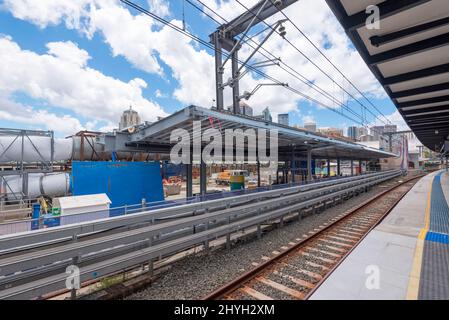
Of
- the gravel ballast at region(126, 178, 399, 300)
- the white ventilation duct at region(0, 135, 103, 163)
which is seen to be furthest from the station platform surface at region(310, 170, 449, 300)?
the white ventilation duct at region(0, 135, 103, 163)

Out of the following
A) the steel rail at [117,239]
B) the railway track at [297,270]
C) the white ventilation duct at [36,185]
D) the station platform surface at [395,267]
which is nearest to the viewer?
the steel rail at [117,239]

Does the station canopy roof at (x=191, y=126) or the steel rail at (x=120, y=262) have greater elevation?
the station canopy roof at (x=191, y=126)

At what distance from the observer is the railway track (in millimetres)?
3545

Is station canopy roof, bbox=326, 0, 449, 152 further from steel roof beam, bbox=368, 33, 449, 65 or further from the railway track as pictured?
the railway track

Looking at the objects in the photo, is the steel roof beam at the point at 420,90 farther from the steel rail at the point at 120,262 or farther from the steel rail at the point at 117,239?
the steel rail at the point at 120,262

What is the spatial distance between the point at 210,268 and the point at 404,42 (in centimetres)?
748

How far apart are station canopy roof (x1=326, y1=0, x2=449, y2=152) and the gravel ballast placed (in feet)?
18.3

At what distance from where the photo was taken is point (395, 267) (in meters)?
4.17

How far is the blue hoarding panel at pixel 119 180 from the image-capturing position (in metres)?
8.88

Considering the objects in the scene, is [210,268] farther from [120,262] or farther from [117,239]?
[117,239]

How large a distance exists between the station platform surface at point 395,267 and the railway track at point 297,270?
0.71ft

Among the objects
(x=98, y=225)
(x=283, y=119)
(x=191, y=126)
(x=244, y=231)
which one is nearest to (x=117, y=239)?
(x=98, y=225)

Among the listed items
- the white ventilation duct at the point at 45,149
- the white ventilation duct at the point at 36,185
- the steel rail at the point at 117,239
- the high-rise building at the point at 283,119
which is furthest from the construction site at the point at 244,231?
the high-rise building at the point at 283,119

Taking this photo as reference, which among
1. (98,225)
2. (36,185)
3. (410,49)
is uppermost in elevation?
(410,49)
